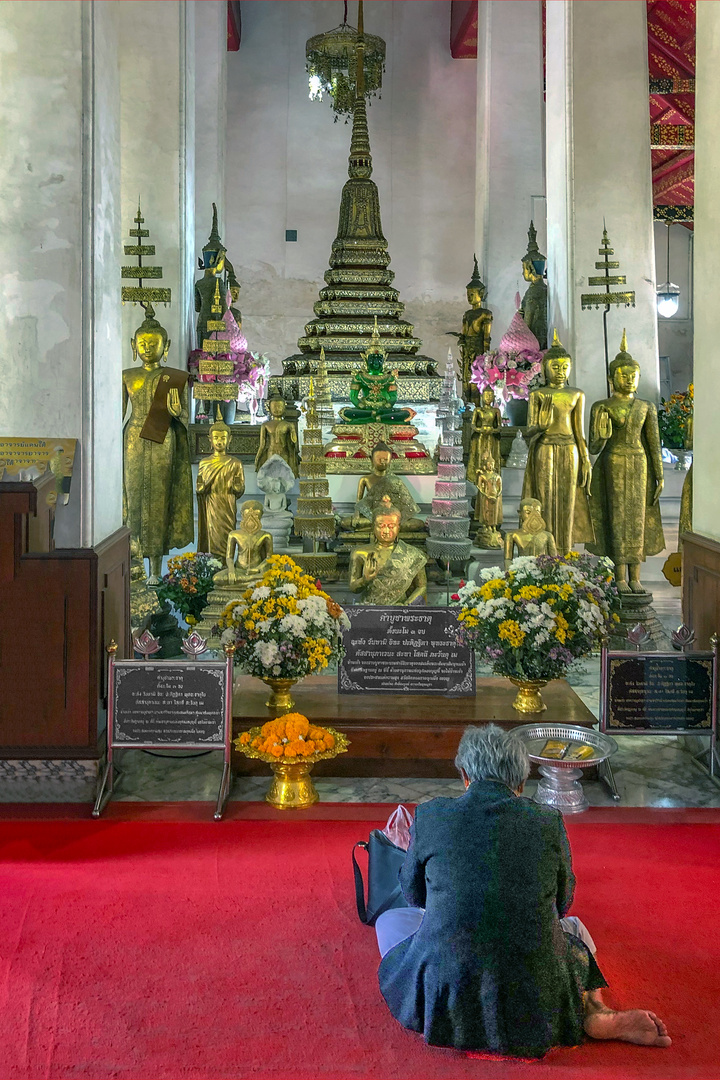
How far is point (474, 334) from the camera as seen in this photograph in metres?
12.5

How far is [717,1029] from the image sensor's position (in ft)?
9.87

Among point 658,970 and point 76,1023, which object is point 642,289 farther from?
point 76,1023

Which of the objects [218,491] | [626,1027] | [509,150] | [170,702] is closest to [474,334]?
[509,150]

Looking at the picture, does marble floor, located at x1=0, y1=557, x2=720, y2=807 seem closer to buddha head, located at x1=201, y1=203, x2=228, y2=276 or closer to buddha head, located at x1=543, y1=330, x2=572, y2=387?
buddha head, located at x1=543, y1=330, x2=572, y2=387

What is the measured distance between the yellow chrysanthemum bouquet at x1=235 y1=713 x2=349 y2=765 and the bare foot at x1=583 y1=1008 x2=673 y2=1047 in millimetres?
2004

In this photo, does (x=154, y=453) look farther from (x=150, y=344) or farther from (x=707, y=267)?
(x=707, y=267)

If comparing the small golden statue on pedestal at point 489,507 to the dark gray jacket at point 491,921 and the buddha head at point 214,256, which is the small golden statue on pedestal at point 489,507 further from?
the dark gray jacket at point 491,921

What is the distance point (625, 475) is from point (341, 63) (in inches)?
388

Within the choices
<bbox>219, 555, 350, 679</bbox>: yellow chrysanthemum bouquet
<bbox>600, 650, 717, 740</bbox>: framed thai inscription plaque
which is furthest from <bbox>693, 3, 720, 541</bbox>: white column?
<bbox>219, 555, 350, 679</bbox>: yellow chrysanthemum bouquet

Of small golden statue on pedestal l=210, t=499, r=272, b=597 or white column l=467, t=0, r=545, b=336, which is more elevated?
white column l=467, t=0, r=545, b=336

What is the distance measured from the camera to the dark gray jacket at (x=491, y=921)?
267 cm

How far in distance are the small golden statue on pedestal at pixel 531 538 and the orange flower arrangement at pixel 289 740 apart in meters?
2.71

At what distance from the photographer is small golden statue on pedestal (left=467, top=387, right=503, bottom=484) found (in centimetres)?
1000

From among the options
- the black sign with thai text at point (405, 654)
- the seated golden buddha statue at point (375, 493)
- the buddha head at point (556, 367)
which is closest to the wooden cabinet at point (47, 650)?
the black sign with thai text at point (405, 654)
